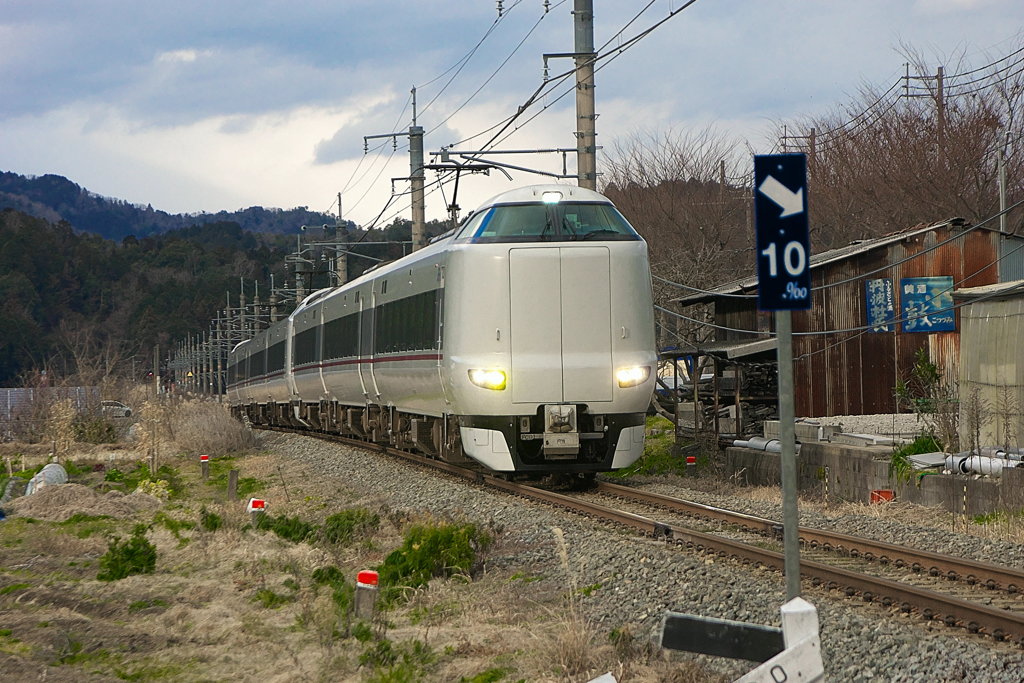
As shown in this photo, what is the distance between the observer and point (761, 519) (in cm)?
1134

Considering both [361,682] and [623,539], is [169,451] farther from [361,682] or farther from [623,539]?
[361,682]

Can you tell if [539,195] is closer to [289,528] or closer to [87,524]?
[289,528]

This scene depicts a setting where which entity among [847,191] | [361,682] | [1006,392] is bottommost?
[361,682]

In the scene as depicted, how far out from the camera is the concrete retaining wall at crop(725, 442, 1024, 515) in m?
13.2

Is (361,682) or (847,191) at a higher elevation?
(847,191)

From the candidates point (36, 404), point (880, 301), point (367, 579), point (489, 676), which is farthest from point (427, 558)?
point (36, 404)

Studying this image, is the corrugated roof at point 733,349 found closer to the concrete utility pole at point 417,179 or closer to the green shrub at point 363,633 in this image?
the concrete utility pole at point 417,179

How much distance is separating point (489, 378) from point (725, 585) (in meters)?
5.50

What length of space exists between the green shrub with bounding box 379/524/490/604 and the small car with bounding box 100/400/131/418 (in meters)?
26.3

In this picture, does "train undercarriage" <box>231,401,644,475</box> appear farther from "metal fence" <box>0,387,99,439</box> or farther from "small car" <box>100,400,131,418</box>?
"small car" <box>100,400,131,418</box>

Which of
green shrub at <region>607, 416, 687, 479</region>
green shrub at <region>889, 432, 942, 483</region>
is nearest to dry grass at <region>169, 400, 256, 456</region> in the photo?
green shrub at <region>607, 416, 687, 479</region>

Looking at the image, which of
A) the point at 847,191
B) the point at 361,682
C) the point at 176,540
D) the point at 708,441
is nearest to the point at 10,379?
the point at 847,191

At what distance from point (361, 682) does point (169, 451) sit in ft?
73.5

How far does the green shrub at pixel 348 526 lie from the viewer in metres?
11.5
